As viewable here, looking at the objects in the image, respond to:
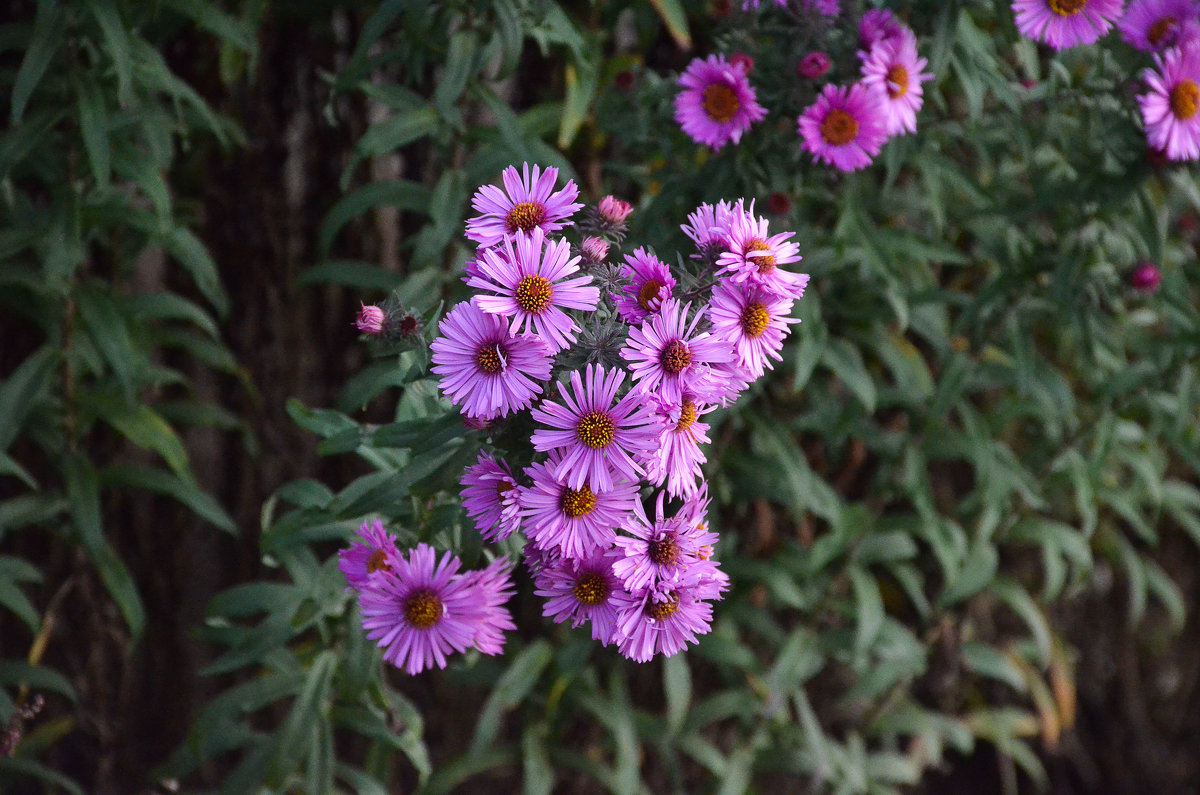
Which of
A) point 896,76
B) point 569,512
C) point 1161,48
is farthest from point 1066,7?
point 569,512

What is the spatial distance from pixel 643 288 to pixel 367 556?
492mm

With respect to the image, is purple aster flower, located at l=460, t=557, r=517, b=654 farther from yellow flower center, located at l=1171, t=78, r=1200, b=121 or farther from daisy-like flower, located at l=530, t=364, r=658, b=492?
yellow flower center, located at l=1171, t=78, r=1200, b=121

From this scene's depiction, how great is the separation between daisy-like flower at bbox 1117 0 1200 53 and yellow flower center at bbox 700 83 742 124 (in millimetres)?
719

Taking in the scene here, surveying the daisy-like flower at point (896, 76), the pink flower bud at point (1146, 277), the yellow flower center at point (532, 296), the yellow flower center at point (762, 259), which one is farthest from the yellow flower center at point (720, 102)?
the pink flower bud at point (1146, 277)

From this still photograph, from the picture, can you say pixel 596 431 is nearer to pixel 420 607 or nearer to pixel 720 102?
pixel 420 607

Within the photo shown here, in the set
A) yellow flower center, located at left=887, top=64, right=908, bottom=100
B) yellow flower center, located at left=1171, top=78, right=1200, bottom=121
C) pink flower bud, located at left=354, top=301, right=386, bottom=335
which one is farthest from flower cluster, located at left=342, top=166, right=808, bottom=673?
yellow flower center, located at left=1171, top=78, right=1200, bottom=121

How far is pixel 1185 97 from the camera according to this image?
1635 millimetres

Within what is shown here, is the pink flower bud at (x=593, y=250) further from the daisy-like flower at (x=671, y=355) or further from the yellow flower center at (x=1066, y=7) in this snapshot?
the yellow flower center at (x=1066, y=7)

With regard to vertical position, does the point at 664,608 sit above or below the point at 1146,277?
below

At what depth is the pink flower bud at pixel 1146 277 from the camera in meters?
1.88


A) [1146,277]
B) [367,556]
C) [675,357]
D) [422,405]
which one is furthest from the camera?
[1146,277]

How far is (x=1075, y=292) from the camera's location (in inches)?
76.0

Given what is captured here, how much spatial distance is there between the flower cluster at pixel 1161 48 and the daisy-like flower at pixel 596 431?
3.48 feet

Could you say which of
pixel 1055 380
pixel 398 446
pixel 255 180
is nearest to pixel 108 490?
pixel 255 180
